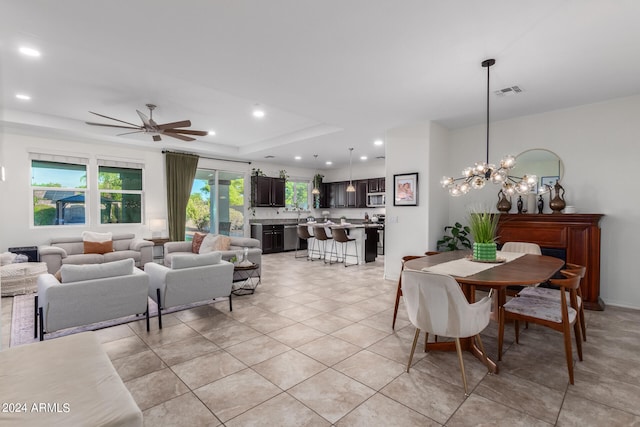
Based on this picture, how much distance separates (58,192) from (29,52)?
386 centimetres

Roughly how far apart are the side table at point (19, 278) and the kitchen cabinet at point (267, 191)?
486cm

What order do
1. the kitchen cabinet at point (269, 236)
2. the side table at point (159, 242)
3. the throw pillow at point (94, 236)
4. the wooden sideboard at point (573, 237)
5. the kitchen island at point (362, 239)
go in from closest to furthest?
the wooden sideboard at point (573, 237), the throw pillow at point (94, 236), the side table at point (159, 242), the kitchen island at point (362, 239), the kitchen cabinet at point (269, 236)

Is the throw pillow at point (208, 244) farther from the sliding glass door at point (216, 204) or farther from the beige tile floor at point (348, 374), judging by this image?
the sliding glass door at point (216, 204)

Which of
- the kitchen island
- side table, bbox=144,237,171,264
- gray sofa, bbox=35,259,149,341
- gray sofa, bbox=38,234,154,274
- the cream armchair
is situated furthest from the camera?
the kitchen island

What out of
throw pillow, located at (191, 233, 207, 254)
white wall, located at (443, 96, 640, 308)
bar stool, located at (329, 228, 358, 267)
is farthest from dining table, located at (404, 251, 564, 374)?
throw pillow, located at (191, 233, 207, 254)

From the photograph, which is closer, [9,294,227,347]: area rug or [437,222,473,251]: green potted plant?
[9,294,227,347]: area rug

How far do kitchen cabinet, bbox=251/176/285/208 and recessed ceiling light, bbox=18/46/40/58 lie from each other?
564 centimetres

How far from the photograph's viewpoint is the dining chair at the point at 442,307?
6.92 ft

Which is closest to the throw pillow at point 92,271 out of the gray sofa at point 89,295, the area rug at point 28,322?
the gray sofa at point 89,295

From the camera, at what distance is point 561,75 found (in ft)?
10.8

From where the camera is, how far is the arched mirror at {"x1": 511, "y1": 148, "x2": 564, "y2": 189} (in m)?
4.48

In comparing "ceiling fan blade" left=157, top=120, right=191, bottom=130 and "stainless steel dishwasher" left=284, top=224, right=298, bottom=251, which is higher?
"ceiling fan blade" left=157, top=120, right=191, bottom=130

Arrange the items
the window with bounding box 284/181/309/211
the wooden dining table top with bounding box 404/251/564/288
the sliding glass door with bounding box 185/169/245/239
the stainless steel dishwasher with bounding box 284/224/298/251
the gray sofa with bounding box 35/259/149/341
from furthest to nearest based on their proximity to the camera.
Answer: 1. the window with bounding box 284/181/309/211
2. the stainless steel dishwasher with bounding box 284/224/298/251
3. the sliding glass door with bounding box 185/169/245/239
4. the gray sofa with bounding box 35/259/149/341
5. the wooden dining table top with bounding box 404/251/564/288

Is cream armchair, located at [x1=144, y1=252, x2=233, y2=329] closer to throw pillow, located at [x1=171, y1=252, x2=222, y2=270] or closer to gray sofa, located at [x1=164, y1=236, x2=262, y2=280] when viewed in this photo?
throw pillow, located at [x1=171, y1=252, x2=222, y2=270]
